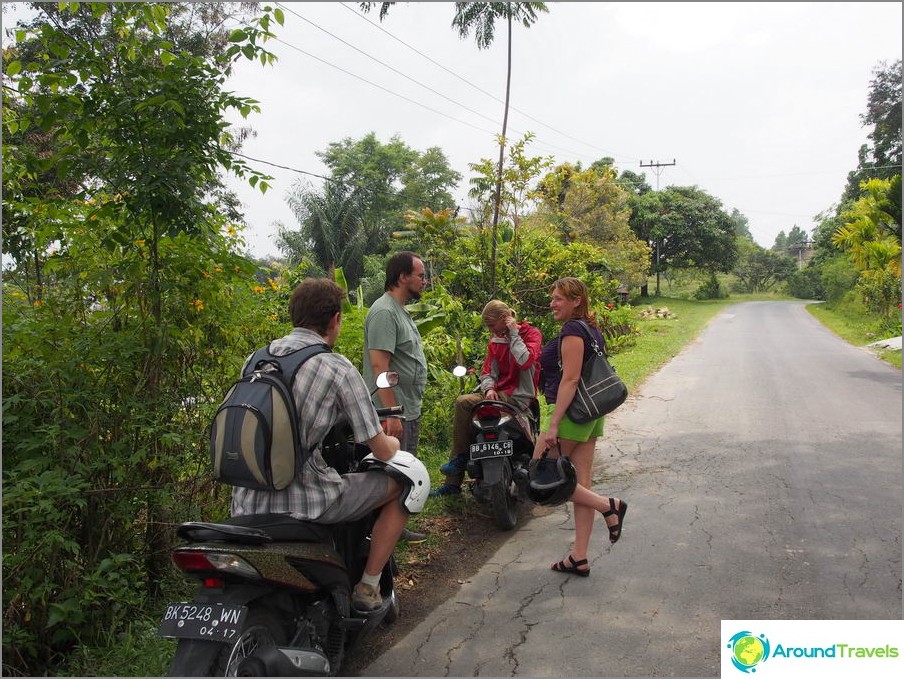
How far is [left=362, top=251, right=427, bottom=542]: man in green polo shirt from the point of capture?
4.68m

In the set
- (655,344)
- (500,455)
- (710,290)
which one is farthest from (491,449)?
(710,290)

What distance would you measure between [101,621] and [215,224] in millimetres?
2191

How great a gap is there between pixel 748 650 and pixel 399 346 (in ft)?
8.90

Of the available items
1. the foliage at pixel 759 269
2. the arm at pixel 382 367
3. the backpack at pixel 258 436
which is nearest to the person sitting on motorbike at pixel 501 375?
the arm at pixel 382 367

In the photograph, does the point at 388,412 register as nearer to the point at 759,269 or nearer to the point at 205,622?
the point at 205,622

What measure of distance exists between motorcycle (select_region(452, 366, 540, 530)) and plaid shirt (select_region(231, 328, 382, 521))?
1946 mm

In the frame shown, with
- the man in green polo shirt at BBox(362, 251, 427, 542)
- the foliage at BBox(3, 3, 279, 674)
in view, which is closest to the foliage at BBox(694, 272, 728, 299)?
the man in green polo shirt at BBox(362, 251, 427, 542)

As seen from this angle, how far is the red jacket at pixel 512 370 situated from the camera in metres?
5.70

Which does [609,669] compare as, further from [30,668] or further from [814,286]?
[814,286]

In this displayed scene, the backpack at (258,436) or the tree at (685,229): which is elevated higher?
the tree at (685,229)

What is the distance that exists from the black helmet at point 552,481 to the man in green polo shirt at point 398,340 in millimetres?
953

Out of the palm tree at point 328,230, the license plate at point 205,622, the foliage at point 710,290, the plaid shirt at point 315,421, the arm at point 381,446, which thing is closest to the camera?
the license plate at point 205,622

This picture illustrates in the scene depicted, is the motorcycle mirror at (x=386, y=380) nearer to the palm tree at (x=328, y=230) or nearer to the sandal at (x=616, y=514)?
the sandal at (x=616, y=514)

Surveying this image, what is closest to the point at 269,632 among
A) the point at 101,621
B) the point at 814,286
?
the point at 101,621
